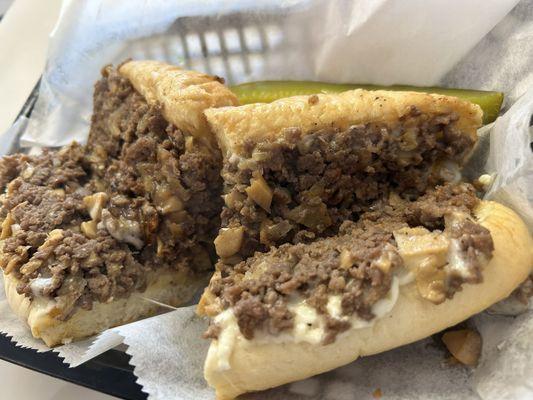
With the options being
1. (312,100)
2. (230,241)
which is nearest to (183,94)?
(312,100)

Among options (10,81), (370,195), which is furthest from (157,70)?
(10,81)

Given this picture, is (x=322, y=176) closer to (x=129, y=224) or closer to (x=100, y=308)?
(x=129, y=224)

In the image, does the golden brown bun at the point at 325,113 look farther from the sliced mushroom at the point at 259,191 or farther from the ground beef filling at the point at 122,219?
the ground beef filling at the point at 122,219

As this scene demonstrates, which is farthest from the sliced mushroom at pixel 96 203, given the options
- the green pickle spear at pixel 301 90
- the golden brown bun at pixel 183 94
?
the green pickle spear at pixel 301 90

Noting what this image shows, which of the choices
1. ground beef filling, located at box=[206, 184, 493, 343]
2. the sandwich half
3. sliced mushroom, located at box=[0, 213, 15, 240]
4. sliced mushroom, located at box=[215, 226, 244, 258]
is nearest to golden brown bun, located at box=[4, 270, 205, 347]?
the sandwich half

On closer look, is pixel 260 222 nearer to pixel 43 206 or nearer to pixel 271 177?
pixel 271 177
